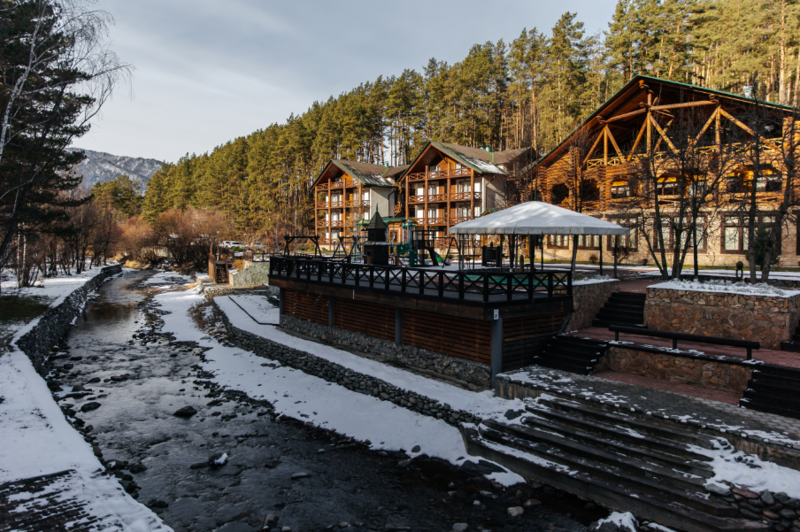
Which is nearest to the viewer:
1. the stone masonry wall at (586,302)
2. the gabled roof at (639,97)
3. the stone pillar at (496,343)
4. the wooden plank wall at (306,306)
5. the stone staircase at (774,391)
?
the stone staircase at (774,391)

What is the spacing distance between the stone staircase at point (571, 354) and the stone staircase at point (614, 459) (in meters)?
2.13

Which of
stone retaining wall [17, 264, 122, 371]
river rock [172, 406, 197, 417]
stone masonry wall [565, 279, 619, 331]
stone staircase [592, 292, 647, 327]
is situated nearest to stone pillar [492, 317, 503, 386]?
stone masonry wall [565, 279, 619, 331]

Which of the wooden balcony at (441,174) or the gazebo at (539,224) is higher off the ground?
the wooden balcony at (441,174)

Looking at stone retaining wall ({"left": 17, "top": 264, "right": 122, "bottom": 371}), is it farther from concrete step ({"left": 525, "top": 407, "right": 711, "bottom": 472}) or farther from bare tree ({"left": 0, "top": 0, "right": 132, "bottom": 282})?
concrete step ({"left": 525, "top": 407, "right": 711, "bottom": 472})

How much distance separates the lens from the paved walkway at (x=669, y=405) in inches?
295

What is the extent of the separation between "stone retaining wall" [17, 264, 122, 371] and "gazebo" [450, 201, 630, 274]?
53.1ft

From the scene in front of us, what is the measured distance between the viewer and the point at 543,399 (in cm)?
994

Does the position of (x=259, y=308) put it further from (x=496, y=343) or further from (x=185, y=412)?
(x=496, y=343)

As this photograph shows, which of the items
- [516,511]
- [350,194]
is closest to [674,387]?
[516,511]

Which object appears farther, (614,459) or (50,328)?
(50,328)

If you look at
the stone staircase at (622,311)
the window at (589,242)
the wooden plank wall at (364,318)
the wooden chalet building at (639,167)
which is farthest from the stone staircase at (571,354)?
the window at (589,242)

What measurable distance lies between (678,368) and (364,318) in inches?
395

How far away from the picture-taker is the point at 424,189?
4278 centimetres

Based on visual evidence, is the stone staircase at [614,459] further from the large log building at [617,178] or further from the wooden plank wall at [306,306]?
the large log building at [617,178]
